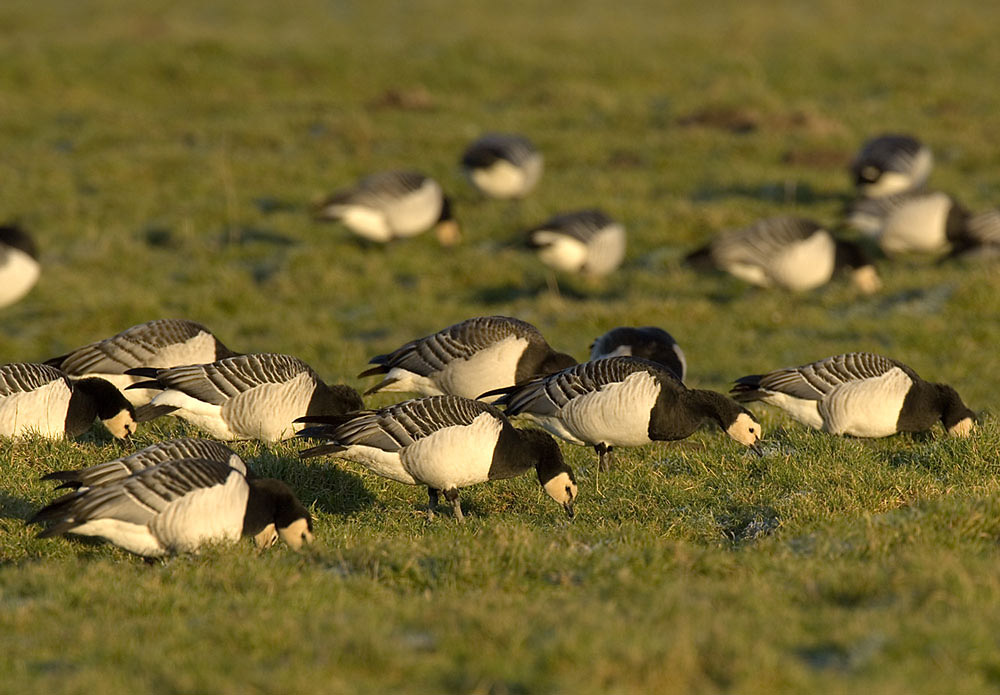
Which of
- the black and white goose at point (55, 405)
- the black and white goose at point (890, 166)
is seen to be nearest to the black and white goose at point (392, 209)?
the black and white goose at point (890, 166)

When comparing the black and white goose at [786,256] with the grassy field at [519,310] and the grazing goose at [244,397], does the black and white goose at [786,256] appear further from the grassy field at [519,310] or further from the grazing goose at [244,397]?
the grazing goose at [244,397]

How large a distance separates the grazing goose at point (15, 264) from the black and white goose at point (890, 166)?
1564 centimetres

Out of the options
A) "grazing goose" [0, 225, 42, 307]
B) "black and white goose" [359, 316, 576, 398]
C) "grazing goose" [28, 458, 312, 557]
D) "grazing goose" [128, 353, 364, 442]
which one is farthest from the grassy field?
"black and white goose" [359, 316, 576, 398]

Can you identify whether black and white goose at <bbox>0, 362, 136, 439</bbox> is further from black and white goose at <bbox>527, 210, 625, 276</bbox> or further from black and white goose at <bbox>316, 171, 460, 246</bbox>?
black and white goose at <bbox>316, 171, 460, 246</bbox>

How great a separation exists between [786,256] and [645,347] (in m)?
6.74

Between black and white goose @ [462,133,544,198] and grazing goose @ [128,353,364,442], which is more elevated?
grazing goose @ [128,353,364,442]

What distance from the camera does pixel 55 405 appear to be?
10766mm

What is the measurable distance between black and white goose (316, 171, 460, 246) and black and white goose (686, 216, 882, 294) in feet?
17.1

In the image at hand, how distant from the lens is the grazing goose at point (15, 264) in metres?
18.4

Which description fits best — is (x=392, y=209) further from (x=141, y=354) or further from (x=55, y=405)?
(x=55, y=405)

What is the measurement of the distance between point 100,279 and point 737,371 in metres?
11.2

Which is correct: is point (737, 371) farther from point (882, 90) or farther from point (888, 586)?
point (882, 90)

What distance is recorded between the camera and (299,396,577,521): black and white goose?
9500mm

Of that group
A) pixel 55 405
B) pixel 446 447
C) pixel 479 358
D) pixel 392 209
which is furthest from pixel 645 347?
pixel 392 209
